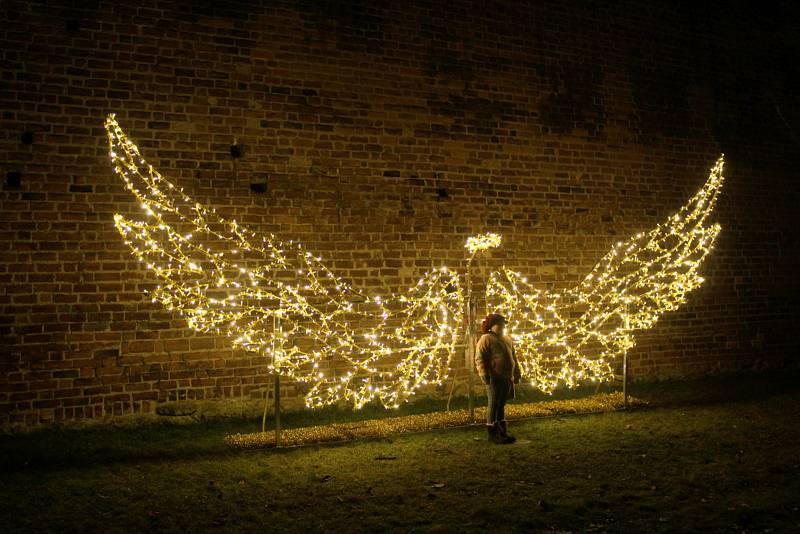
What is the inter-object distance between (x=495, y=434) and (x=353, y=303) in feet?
7.13

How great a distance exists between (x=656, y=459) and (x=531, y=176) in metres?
3.93

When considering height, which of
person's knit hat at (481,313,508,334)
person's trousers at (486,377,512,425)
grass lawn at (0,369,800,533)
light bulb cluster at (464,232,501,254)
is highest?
light bulb cluster at (464,232,501,254)

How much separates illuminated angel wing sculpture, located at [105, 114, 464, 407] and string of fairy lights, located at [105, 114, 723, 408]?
0.04ft

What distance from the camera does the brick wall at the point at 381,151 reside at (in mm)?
5699

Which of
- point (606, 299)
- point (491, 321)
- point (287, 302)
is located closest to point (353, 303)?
point (287, 302)

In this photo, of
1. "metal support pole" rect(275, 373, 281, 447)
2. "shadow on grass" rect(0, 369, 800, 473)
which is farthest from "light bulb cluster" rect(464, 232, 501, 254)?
"metal support pole" rect(275, 373, 281, 447)

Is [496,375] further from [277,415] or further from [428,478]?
[277,415]

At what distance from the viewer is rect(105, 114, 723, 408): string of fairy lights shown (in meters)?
6.02

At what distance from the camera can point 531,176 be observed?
7.64 m

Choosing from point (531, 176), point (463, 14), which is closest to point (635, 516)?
point (531, 176)

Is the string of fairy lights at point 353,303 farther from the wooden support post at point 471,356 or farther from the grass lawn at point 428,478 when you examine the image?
the grass lawn at point 428,478

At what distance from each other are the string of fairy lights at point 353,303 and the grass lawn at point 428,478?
0.84 meters

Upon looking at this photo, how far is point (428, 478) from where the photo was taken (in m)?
4.51

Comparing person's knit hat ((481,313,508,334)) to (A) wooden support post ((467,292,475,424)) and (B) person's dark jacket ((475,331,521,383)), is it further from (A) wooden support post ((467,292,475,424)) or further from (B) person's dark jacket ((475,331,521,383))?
(A) wooden support post ((467,292,475,424))
